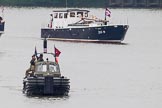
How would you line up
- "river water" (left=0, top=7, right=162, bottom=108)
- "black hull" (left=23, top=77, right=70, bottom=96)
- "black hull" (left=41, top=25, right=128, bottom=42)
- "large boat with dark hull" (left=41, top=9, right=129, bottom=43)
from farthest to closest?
"large boat with dark hull" (left=41, top=9, right=129, bottom=43), "black hull" (left=41, top=25, right=128, bottom=42), "river water" (left=0, top=7, right=162, bottom=108), "black hull" (left=23, top=77, right=70, bottom=96)

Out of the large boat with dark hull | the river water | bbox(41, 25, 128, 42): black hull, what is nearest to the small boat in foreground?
the river water

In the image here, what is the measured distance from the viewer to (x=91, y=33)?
125 m

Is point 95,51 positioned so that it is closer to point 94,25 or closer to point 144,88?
point 94,25

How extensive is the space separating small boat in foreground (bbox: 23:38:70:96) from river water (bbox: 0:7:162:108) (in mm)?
439

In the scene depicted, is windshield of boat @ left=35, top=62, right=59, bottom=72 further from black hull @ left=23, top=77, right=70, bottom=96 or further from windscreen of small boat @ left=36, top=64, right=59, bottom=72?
black hull @ left=23, top=77, right=70, bottom=96

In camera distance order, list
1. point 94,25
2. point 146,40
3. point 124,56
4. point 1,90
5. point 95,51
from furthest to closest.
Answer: point 146,40 → point 94,25 → point 95,51 → point 124,56 → point 1,90

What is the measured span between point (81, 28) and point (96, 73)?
143ft

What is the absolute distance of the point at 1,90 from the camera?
225 feet

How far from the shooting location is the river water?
63.4m

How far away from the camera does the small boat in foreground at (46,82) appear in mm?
63188

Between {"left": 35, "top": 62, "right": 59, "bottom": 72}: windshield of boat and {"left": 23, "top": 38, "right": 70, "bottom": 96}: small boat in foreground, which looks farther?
{"left": 35, "top": 62, "right": 59, "bottom": 72}: windshield of boat

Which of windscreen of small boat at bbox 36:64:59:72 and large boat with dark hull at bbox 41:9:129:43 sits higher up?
windscreen of small boat at bbox 36:64:59:72

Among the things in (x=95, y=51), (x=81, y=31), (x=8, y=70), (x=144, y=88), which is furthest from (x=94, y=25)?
(x=144, y=88)

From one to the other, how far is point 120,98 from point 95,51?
4628cm
